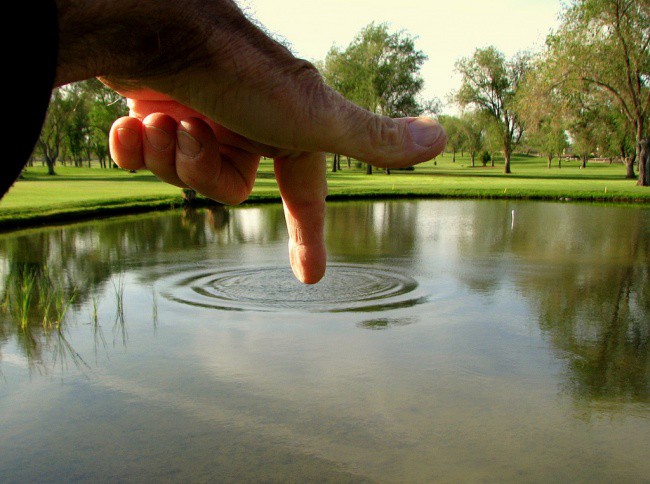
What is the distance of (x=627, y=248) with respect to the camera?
1278 cm

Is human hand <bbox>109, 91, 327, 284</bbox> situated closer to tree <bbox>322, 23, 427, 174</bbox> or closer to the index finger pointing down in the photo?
the index finger pointing down

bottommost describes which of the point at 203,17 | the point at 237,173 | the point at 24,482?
the point at 24,482

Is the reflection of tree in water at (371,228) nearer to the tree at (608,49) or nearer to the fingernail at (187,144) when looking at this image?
the fingernail at (187,144)

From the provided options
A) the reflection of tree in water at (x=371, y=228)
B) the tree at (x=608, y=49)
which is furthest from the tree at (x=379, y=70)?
the reflection of tree in water at (x=371, y=228)

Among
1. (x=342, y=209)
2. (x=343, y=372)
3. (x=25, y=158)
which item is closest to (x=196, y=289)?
(x=343, y=372)

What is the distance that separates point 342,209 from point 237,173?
64.6 ft

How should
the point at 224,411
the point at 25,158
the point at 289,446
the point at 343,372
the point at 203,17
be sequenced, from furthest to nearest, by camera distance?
1. the point at 343,372
2. the point at 224,411
3. the point at 289,446
4. the point at 203,17
5. the point at 25,158

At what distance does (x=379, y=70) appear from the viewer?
52031 mm

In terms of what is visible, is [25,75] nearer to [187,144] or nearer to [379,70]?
[187,144]

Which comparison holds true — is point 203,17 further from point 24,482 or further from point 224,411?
point 224,411

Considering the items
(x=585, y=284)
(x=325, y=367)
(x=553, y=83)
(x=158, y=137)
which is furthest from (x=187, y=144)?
(x=553, y=83)

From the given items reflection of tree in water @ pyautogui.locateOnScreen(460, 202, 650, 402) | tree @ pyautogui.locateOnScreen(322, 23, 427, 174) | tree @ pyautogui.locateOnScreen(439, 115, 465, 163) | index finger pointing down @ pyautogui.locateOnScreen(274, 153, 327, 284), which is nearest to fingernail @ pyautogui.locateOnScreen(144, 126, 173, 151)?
index finger pointing down @ pyautogui.locateOnScreen(274, 153, 327, 284)

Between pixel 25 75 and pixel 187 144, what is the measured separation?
461 millimetres

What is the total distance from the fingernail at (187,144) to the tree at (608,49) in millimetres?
33594
